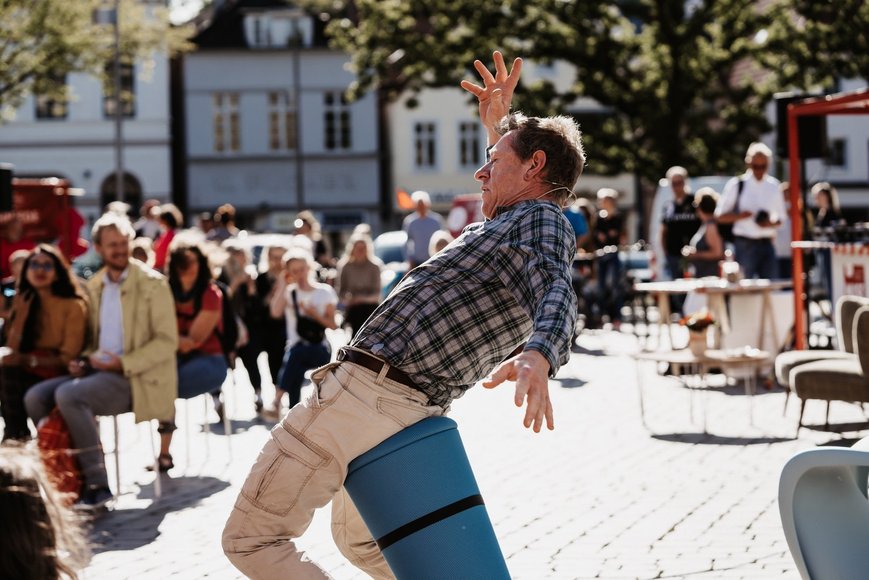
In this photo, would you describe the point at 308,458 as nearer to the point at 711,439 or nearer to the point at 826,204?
the point at 711,439

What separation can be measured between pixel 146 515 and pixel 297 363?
369 cm

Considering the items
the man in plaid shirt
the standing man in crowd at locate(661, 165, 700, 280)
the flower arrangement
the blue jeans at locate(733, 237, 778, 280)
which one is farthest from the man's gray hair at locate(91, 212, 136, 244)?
the standing man in crowd at locate(661, 165, 700, 280)

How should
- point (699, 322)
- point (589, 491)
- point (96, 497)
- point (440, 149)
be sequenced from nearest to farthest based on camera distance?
point (589, 491)
point (96, 497)
point (699, 322)
point (440, 149)

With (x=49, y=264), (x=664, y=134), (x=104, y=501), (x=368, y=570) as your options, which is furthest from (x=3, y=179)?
(x=664, y=134)

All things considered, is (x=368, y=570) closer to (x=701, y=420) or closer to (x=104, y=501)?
(x=104, y=501)

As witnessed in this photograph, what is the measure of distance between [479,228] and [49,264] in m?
5.94

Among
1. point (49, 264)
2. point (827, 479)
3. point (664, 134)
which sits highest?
point (664, 134)

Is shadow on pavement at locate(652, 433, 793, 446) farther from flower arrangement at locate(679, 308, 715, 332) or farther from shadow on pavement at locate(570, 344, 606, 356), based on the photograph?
shadow on pavement at locate(570, 344, 606, 356)

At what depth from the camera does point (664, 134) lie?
32406 mm


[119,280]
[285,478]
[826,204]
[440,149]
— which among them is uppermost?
[440,149]

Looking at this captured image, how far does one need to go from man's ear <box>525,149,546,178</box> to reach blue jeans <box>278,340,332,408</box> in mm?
7760

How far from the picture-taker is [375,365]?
4297 mm

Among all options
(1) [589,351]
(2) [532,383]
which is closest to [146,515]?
(2) [532,383]

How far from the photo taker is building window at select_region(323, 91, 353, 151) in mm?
54688
